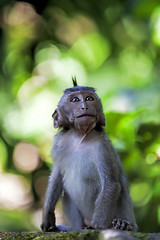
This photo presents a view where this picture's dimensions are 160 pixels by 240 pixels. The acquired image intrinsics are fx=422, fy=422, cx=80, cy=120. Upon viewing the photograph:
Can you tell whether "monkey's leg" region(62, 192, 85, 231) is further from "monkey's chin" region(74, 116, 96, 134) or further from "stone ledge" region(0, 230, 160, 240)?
"stone ledge" region(0, 230, 160, 240)

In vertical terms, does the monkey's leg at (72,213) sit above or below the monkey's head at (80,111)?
below

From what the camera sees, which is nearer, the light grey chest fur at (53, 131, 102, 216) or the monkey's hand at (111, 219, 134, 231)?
the monkey's hand at (111, 219, 134, 231)

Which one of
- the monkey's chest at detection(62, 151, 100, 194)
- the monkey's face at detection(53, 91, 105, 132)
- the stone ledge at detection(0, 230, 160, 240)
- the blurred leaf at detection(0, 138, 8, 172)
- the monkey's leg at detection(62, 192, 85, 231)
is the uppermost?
the blurred leaf at detection(0, 138, 8, 172)

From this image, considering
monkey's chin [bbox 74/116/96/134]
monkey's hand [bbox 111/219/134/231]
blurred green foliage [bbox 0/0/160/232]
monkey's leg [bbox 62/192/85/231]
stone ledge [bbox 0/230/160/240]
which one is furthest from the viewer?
blurred green foliage [bbox 0/0/160/232]

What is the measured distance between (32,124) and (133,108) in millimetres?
2236

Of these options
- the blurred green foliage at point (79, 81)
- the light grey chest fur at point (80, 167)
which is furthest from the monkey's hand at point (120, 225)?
the blurred green foliage at point (79, 81)

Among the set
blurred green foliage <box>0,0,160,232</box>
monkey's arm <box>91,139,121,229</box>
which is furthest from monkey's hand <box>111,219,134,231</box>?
blurred green foliage <box>0,0,160,232</box>

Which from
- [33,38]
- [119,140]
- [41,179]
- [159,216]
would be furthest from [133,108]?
[33,38]

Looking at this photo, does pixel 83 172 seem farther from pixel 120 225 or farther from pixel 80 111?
pixel 120 225

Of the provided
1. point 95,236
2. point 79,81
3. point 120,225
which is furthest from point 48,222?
point 79,81

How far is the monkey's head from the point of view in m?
4.07

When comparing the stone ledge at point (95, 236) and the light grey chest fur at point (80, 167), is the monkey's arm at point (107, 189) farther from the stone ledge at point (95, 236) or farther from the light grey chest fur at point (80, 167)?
the stone ledge at point (95, 236)

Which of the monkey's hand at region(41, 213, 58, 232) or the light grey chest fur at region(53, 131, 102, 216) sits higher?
the light grey chest fur at region(53, 131, 102, 216)

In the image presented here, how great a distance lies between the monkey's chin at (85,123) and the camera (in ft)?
13.3
